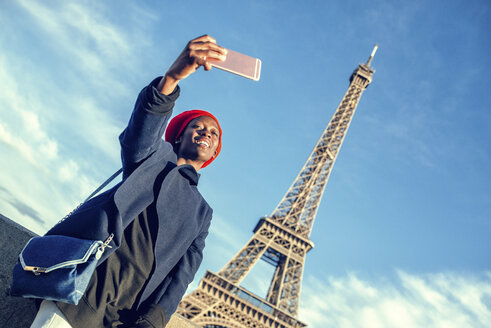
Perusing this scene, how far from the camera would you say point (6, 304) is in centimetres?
232

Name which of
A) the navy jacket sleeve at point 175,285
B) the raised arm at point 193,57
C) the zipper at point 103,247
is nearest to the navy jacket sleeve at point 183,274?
the navy jacket sleeve at point 175,285

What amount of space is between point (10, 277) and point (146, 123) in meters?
1.60

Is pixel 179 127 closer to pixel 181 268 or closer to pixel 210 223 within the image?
pixel 210 223

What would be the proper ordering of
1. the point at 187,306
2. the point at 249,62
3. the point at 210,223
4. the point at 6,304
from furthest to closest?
the point at 187,306, the point at 210,223, the point at 6,304, the point at 249,62

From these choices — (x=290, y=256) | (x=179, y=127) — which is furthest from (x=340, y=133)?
(x=179, y=127)

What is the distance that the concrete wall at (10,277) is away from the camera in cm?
232

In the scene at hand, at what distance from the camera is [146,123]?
1864 millimetres

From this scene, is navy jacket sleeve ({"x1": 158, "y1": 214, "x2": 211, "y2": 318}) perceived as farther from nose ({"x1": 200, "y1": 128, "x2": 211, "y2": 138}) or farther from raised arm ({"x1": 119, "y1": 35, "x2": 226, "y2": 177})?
raised arm ({"x1": 119, "y1": 35, "x2": 226, "y2": 177})

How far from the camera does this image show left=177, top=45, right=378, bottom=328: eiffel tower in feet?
74.0

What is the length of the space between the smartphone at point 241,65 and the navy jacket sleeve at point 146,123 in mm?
300

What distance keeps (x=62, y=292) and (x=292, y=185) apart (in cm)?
3221

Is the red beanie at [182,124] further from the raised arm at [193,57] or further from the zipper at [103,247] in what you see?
the zipper at [103,247]

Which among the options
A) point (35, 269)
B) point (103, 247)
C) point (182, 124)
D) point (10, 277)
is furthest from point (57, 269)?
point (182, 124)

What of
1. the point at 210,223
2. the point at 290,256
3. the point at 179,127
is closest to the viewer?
the point at 210,223
